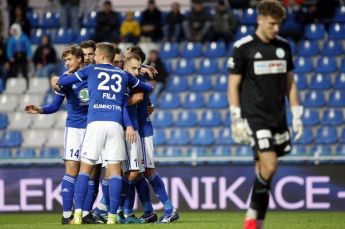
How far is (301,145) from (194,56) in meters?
3.66

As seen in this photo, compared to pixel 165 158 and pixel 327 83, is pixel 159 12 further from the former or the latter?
pixel 165 158

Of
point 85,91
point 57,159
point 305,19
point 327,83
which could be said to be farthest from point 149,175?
point 305,19

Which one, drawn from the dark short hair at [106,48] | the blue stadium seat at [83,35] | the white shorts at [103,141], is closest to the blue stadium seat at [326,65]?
the blue stadium seat at [83,35]

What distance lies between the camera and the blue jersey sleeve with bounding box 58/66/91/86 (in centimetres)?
1077

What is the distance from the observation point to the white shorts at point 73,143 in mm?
11484

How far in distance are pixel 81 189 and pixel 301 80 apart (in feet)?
31.3

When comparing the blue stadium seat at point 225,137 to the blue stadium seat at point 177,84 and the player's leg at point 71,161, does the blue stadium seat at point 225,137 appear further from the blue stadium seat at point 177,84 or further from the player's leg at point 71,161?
the player's leg at point 71,161

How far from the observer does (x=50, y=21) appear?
2216 cm

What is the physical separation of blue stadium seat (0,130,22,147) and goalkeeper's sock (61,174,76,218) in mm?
8185

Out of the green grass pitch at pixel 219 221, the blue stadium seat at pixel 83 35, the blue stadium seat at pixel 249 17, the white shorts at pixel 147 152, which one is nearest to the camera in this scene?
the green grass pitch at pixel 219 221

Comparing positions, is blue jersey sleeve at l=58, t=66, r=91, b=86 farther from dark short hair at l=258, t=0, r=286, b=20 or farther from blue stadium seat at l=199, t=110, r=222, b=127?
blue stadium seat at l=199, t=110, r=222, b=127

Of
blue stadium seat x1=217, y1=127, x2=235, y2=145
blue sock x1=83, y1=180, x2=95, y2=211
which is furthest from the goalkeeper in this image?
blue stadium seat x1=217, y1=127, x2=235, y2=145

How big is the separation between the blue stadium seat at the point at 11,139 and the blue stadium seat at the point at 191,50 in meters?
3.85

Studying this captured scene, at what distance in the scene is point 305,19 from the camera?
67.7 feet
